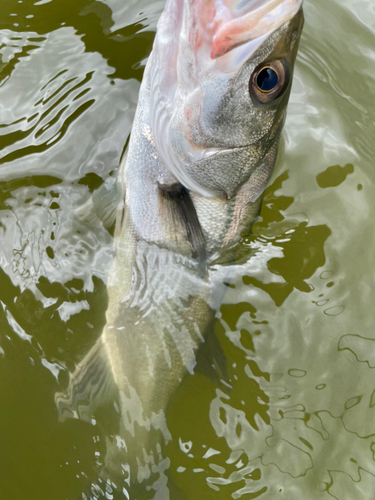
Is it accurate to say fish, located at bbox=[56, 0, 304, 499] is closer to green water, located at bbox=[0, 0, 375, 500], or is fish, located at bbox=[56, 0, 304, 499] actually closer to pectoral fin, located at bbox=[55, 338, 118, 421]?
pectoral fin, located at bbox=[55, 338, 118, 421]

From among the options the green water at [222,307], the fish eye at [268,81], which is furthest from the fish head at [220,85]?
the green water at [222,307]

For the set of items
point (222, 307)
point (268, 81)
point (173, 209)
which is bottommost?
point (222, 307)

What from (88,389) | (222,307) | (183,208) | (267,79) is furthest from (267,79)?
(88,389)

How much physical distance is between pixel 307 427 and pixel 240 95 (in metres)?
1.80

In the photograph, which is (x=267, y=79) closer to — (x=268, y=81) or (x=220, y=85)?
(x=268, y=81)

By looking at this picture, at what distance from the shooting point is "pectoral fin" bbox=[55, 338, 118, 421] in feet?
7.22

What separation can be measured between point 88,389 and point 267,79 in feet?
5.66

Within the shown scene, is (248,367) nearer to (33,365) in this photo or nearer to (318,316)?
(318,316)

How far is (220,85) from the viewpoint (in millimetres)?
1651

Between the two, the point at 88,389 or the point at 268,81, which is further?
the point at 88,389

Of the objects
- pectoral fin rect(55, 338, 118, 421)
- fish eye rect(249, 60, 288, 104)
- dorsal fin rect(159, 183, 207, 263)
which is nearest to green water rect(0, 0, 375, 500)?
pectoral fin rect(55, 338, 118, 421)

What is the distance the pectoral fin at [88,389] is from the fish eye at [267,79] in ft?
4.83

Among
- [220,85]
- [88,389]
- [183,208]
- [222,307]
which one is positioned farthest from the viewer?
[222,307]

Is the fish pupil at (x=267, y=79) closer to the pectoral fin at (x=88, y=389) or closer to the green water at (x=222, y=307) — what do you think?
the green water at (x=222, y=307)
